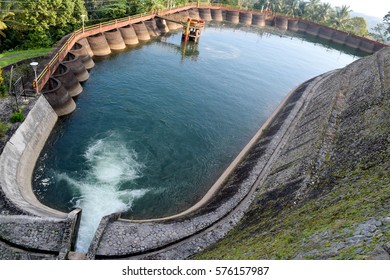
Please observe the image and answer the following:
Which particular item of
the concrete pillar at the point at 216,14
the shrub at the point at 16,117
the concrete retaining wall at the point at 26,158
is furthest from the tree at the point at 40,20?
the concrete pillar at the point at 216,14

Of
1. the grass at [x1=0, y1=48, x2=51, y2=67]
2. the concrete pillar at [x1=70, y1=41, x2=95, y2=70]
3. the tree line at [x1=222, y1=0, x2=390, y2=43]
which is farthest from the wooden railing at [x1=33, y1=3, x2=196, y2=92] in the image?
the tree line at [x1=222, y1=0, x2=390, y2=43]

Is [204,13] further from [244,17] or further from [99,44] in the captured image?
[99,44]

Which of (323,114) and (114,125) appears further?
(114,125)

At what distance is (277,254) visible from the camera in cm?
1233

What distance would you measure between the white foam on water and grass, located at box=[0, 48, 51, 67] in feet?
47.8

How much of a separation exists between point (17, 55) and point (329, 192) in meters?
36.1

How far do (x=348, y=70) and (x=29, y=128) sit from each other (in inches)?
1589

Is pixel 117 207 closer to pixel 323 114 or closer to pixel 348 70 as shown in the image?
pixel 323 114

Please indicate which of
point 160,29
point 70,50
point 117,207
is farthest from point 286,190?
point 160,29

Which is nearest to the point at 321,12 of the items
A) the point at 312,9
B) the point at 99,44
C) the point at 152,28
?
the point at 312,9

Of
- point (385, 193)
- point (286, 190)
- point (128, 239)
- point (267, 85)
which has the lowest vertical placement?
point (267, 85)

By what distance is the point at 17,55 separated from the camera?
1426 inches

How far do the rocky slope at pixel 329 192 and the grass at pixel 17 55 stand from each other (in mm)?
29496

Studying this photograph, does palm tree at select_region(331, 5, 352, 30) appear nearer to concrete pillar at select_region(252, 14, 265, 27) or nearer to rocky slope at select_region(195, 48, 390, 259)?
concrete pillar at select_region(252, 14, 265, 27)
